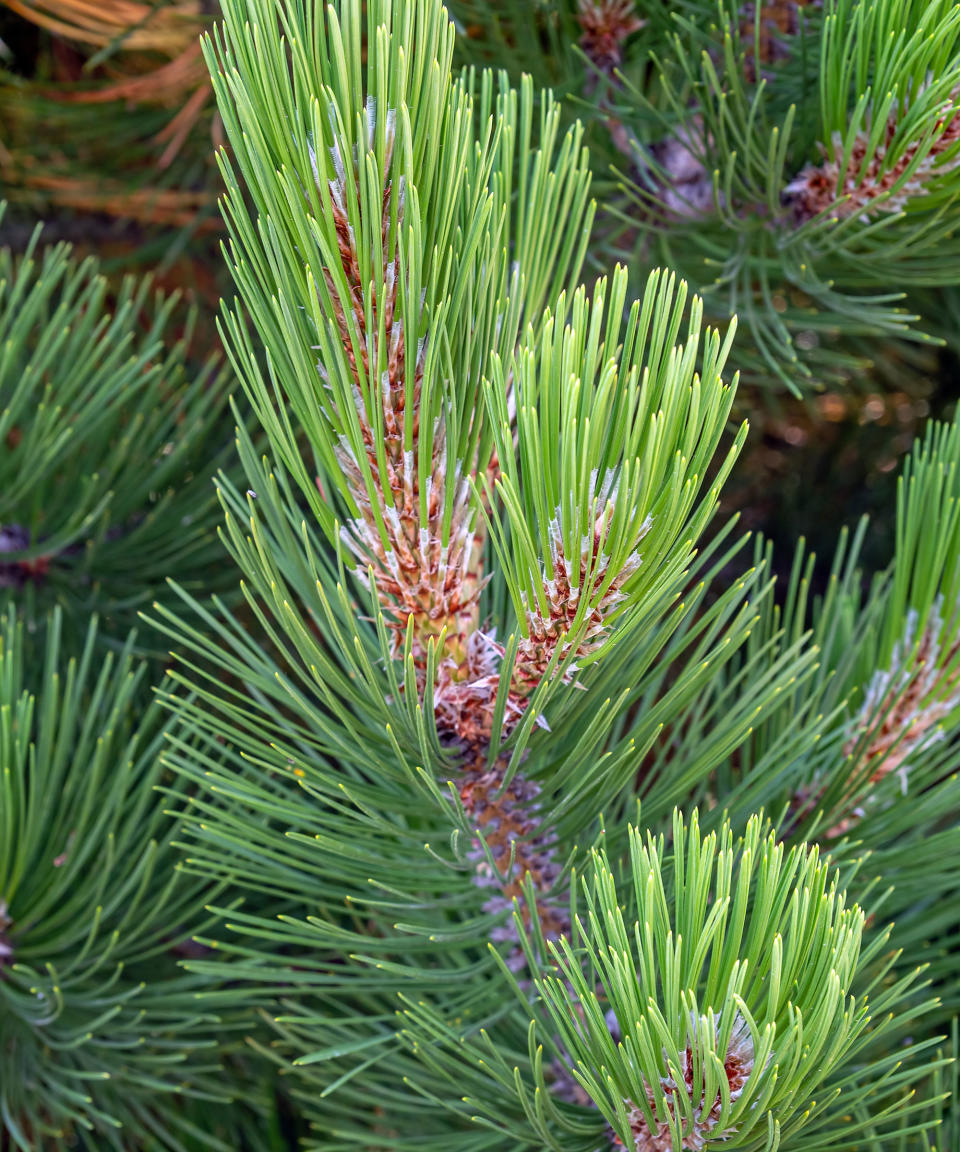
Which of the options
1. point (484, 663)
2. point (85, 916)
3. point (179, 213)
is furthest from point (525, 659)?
point (179, 213)

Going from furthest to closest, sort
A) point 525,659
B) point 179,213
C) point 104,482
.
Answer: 1. point 179,213
2. point 104,482
3. point 525,659

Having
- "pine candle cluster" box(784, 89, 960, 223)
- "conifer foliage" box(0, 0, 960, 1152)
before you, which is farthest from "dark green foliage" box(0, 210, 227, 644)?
"pine candle cluster" box(784, 89, 960, 223)

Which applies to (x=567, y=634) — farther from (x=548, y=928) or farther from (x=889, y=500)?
(x=889, y=500)

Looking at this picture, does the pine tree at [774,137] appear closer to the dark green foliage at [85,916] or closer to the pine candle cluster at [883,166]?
the pine candle cluster at [883,166]

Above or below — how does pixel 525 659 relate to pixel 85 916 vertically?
above

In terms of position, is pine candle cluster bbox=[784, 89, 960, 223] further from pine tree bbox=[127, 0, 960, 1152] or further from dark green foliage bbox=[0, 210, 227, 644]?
dark green foliage bbox=[0, 210, 227, 644]

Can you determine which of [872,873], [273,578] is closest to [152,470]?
[273,578]

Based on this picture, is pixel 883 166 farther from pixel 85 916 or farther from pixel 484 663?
pixel 85 916
